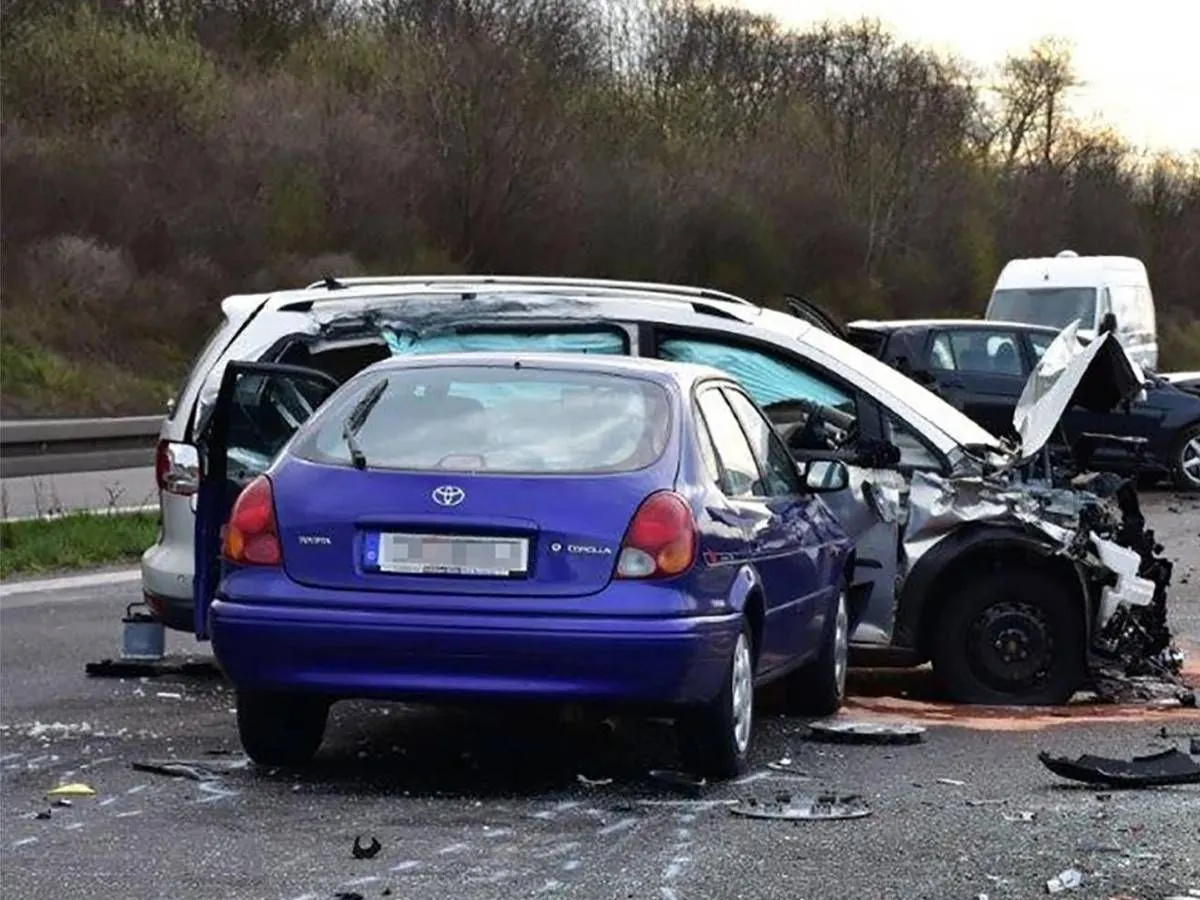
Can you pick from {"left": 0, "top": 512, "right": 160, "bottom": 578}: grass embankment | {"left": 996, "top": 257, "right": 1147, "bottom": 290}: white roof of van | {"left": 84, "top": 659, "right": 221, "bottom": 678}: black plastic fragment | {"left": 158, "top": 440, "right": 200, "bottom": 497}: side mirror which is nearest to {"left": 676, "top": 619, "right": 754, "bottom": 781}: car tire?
{"left": 158, "top": 440, "right": 200, "bottom": 497}: side mirror

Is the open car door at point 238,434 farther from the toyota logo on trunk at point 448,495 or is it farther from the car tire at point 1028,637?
the car tire at point 1028,637

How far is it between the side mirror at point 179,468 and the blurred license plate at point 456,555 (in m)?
2.48

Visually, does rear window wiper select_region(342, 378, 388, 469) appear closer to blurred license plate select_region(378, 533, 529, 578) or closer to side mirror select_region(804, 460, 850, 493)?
blurred license plate select_region(378, 533, 529, 578)

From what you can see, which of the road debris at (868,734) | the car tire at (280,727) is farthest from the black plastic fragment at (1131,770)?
the car tire at (280,727)

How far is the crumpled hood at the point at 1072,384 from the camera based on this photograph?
9308 millimetres

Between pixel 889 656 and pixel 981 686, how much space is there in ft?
1.43

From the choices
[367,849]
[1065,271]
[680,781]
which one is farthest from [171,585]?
[1065,271]

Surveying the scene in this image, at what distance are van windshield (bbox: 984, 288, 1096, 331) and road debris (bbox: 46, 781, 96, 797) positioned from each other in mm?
22150

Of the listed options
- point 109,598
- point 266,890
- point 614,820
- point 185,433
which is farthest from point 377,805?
point 109,598

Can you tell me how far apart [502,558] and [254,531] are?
2.77 feet

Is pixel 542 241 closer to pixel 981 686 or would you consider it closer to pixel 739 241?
pixel 739 241

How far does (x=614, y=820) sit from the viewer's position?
6562 mm

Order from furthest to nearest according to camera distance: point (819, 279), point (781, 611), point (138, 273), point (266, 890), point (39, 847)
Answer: point (819, 279) < point (138, 273) < point (781, 611) < point (39, 847) < point (266, 890)

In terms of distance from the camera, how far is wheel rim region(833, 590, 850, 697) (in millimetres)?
8688
